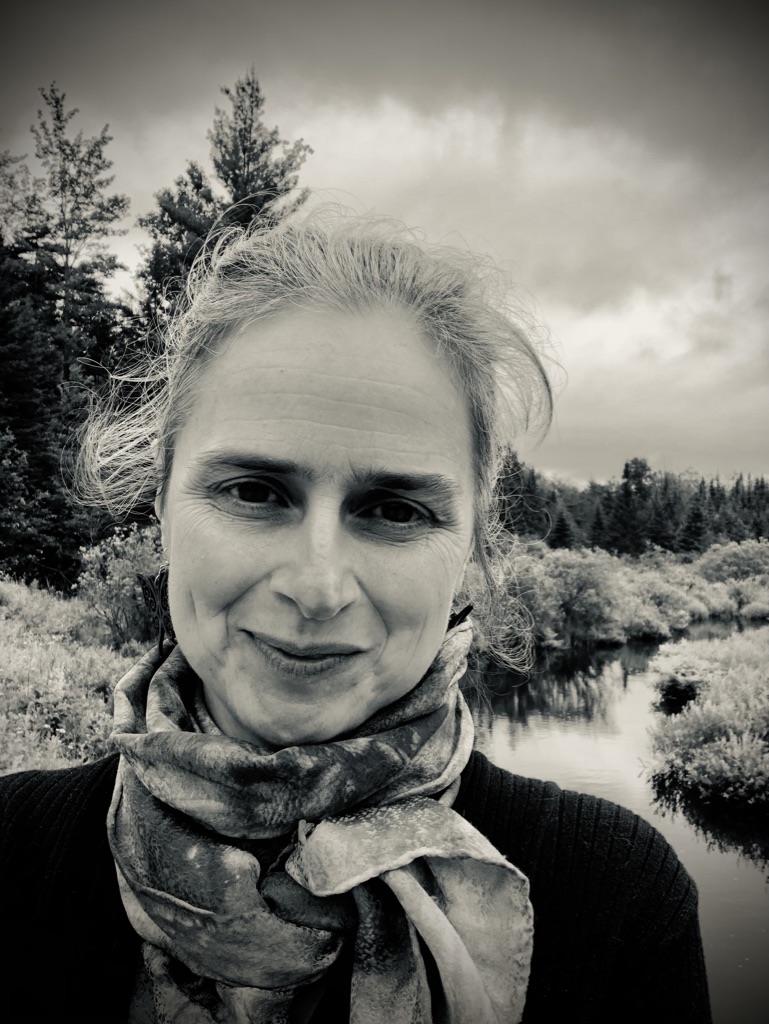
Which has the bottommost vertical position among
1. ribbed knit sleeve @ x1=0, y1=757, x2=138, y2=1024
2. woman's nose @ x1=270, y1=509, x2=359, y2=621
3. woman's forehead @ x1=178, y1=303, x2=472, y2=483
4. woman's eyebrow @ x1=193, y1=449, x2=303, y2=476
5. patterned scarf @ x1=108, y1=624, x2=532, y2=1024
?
ribbed knit sleeve @ x1=0, y1=757, x2=138, y2=1024

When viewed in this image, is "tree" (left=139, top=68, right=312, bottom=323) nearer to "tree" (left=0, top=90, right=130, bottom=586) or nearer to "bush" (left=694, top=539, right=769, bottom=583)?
"tree" (left=0, top=90, right=130, bottom=586)

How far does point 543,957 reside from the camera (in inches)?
51.6

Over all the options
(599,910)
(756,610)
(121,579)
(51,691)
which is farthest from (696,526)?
(599,910)

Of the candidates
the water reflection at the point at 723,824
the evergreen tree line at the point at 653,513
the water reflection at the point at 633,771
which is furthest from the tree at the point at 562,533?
the water reflection at the point at 723,824

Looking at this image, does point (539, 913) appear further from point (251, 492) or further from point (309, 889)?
point (251, 492)

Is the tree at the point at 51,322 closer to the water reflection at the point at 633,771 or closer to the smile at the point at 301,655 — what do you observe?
the water reflection at the point at 633,771

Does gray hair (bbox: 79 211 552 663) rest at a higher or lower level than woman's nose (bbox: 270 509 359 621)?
higher

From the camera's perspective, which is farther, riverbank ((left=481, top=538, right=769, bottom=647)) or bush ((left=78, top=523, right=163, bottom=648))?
riverbank ((left=481, top=538, right=769, bottom=647))

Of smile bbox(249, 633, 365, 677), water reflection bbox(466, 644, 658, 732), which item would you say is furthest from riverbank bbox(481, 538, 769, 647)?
smile bbox(249, 633, 365, 677)

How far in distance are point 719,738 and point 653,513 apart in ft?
106

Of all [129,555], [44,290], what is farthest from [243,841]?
[44,290]

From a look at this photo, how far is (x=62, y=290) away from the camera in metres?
16.1

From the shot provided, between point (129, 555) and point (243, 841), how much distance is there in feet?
38.0

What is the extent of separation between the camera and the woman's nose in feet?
3.71
